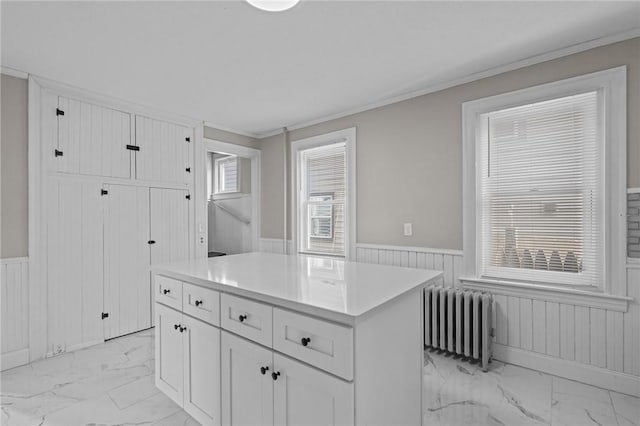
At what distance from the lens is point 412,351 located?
1553 millimetres

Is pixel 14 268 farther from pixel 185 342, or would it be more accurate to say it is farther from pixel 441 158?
pixel 441 158

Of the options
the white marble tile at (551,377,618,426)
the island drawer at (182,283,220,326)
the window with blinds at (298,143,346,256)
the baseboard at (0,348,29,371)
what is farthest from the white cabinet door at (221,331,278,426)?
the window with blinds at (298,143,346,256)

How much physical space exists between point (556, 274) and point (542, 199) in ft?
1.98

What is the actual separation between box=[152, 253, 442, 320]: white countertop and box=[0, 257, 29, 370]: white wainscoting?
5.46 feet

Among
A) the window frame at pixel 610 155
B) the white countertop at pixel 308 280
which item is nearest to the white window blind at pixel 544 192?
the window frame at pixel 610 155

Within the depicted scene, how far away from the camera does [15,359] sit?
2652mm

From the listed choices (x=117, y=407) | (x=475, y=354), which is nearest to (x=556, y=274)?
(x=475, y=354)

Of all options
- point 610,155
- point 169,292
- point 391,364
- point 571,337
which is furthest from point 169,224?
point 610,155

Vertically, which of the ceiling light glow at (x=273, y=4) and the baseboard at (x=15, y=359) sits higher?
the ceiling light glow at (x=273, y=4)

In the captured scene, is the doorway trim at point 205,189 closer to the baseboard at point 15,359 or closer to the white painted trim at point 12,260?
the white painted trim at point 12,260

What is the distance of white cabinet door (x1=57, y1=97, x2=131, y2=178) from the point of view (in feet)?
9.81

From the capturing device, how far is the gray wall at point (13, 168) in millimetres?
2635

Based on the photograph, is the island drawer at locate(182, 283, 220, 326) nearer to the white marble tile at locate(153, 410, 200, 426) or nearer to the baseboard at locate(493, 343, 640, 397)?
the white marble tile at locate(153, 410, 200, 426)

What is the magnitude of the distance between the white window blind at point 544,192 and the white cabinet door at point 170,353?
2498 millimetres
